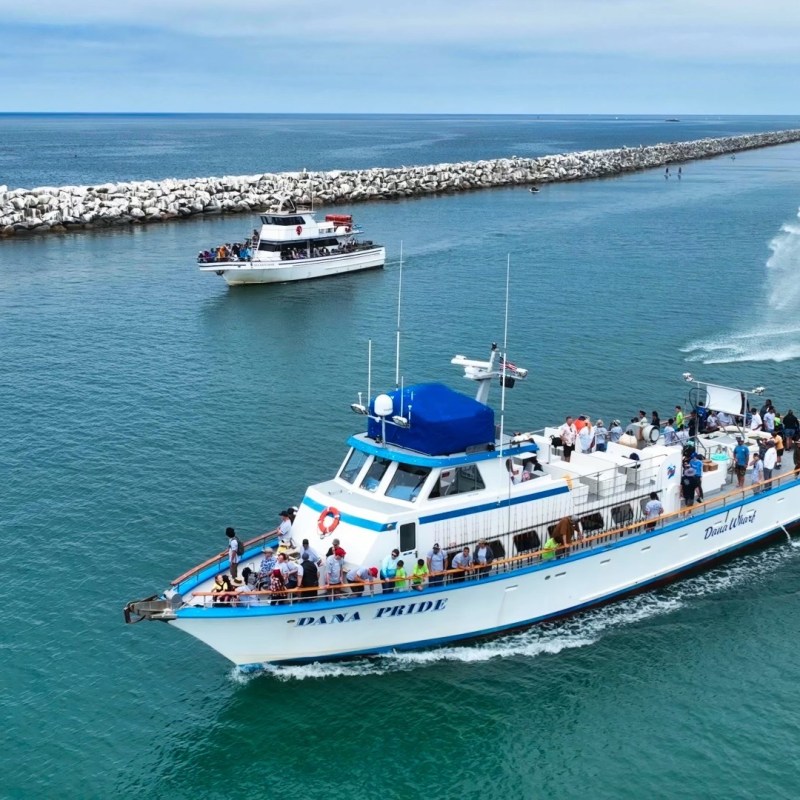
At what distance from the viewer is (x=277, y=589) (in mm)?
18641

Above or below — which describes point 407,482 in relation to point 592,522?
above

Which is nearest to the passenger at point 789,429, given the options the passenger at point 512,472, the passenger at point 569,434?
the passenger at point 569,434

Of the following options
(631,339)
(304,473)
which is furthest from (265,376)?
(631,339)

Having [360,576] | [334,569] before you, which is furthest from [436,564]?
[334,569]

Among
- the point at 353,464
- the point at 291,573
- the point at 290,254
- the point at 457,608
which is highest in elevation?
the point at 290,254

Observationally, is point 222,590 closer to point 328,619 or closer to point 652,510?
point 328,619

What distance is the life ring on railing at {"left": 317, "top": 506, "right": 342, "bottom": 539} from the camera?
19.6 meters

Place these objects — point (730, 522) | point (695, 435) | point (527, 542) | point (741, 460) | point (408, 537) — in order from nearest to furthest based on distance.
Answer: point (408, 537)
point (527, 542)
point (730, 522)
point (741, 460)
point (695, 435)

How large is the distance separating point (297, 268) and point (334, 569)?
43518 millimetres

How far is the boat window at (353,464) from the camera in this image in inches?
817

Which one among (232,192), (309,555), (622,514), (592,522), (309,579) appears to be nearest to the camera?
(309,579)

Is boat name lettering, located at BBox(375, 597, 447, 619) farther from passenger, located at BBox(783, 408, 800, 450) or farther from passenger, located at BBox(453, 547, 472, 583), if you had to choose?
passenger, located at BBox(783, 408, 800, 450)

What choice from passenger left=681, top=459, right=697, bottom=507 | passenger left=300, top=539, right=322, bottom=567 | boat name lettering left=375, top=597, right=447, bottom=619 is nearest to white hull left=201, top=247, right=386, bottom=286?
passenger left=681, top=459, right=697, bottom=507

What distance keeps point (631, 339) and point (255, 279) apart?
980 inches
